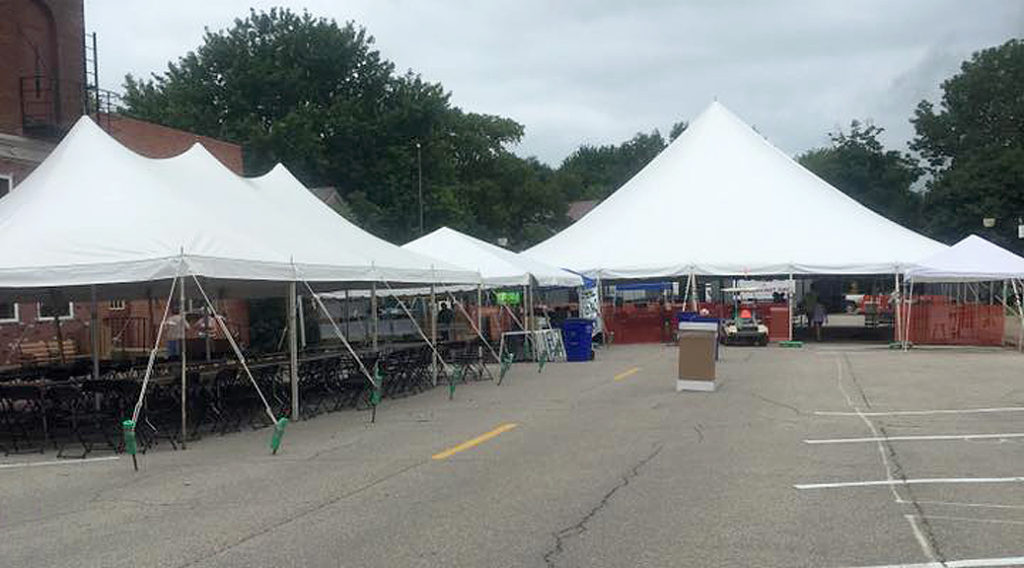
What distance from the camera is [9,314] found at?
20312 mm

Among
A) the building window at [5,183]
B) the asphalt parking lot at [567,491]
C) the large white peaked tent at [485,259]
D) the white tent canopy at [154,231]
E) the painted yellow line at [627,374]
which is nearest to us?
the asphalt parking lot at [567,491]

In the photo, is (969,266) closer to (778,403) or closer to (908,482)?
(778,403)

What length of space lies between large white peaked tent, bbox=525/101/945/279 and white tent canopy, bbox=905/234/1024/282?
5.05 feet

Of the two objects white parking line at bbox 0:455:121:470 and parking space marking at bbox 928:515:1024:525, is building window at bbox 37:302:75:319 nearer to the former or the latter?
white parking line at bbox 0:455:121:470

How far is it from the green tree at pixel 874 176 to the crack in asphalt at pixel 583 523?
60145mm

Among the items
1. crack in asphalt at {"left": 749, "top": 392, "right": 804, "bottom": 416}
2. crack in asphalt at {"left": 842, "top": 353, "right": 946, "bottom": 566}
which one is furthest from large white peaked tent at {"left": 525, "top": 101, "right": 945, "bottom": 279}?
crack in asphalt at {"left": 842, "top": 353, "right": 946, "bottom": 566}

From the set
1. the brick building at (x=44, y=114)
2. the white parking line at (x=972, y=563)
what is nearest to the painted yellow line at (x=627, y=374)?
the brick building at (x=44, y=114)

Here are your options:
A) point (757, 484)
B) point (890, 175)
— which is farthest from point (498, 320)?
point (890, 175)

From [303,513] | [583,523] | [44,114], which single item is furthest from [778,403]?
[44,114]

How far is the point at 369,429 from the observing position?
12.2 metres

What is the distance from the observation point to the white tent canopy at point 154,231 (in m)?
11.0

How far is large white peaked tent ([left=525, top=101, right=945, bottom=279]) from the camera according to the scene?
1142 inches

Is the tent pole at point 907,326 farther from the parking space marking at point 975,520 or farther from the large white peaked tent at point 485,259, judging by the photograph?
the parking space marking at point 975,520

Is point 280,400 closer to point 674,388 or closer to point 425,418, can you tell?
point 425,418
